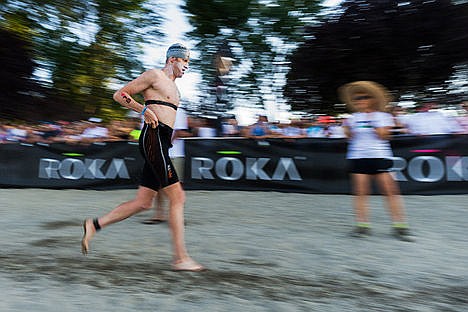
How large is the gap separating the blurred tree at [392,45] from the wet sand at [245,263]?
347cm

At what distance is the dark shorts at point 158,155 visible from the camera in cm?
359

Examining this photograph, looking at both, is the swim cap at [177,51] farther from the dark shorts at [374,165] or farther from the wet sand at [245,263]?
the dark shorts at [374,165]

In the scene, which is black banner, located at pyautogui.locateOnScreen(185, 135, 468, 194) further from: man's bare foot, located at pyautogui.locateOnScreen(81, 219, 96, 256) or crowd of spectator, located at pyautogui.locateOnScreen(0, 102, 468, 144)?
man's bare foot, located at pyautogui.locateOnScreen(81, 219, 96, 256)

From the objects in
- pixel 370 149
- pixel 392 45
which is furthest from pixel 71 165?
pixel 392 45

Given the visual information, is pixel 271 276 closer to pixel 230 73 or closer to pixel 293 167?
pixel 293 167

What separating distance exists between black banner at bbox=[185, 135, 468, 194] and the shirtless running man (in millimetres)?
4482

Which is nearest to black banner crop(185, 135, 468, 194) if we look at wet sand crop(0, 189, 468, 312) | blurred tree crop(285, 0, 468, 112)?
wet sand crop(0, 189, 468, 312)

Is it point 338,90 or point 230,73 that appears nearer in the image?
point 338,90

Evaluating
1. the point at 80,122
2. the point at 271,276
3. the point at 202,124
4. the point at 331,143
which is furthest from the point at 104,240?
the point at 80,122

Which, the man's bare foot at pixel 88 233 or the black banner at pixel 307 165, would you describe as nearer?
the man's bare foot at pixel 88 233

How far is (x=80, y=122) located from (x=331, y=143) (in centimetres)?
845

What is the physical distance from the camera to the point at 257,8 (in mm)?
14188

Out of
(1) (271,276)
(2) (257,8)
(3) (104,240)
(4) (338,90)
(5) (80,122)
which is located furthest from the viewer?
(2) (257,8)

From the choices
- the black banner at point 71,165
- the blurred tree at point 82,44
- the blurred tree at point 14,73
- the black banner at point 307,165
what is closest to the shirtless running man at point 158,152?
the black banner at point 307,165
